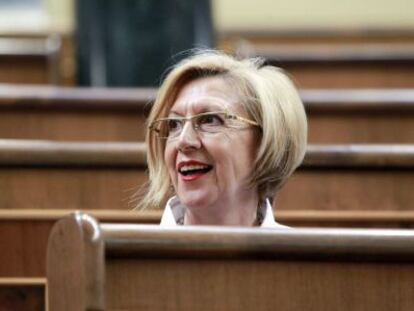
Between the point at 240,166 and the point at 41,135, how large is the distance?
0.67 meters

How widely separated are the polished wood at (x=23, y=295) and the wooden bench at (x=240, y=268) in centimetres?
41

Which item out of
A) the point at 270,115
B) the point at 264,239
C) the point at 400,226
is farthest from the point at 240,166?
the point at 400,226

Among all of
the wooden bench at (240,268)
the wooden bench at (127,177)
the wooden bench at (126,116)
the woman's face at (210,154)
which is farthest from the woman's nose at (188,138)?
the wooden bench at (126,116)

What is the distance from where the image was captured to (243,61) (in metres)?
1.15

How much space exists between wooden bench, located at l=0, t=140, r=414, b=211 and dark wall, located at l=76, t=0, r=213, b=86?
68cm

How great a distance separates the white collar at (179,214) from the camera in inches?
42.4

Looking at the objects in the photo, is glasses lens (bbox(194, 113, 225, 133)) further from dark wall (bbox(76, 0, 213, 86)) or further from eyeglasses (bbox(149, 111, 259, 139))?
dark wall (bbox(76, 0, 213, 86))

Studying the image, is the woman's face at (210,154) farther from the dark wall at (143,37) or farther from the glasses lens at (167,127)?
the dark wall at (143,37)

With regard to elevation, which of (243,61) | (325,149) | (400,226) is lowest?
(400,226)

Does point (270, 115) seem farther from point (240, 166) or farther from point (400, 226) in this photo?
point (400, 226)

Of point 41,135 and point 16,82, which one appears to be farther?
point 16,82

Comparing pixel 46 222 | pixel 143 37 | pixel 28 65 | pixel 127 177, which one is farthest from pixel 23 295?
pixel 28 65

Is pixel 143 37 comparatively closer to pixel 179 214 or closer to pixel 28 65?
pixel 28 65

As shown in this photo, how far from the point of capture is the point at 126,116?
1.71 metres
